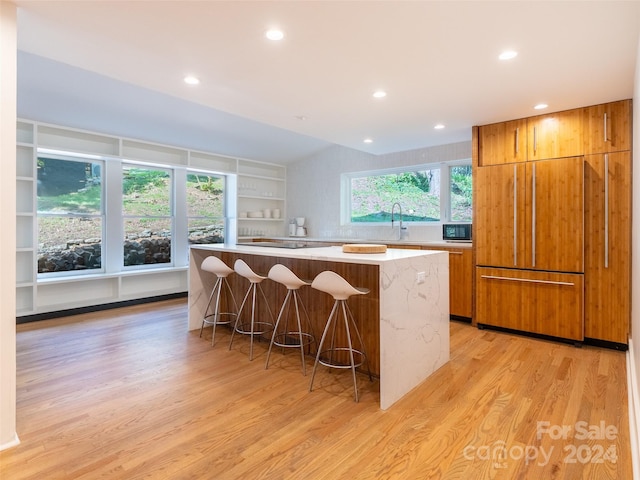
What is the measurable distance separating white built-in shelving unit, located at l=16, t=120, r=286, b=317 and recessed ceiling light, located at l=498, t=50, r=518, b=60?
4818 mm

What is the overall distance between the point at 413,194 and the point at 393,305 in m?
3.69

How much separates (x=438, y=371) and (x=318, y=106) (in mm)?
2783

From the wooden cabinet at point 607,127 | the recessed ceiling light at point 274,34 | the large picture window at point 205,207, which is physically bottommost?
the large picture window at point 205,207

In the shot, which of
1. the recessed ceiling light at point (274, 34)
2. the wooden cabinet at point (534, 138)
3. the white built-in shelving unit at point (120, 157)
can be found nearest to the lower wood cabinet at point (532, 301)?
the wooden cabinet at point (534, 138)

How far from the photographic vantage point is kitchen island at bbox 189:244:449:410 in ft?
7.95

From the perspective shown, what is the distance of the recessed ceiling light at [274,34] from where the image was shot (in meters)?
2.26

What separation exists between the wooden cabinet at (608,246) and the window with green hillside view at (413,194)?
1.78 metres

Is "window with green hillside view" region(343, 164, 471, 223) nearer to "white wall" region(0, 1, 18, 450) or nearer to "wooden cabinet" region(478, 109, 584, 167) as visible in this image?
"wooden cabinet" region(478, 109, 584, 167)

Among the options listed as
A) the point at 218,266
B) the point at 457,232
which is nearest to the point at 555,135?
the point at 457,232

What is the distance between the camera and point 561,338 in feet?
12.0

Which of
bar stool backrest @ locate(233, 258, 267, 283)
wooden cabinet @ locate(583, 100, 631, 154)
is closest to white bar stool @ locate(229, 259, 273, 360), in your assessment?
bar stool backrest @ locate(233, 258, 267, 283)

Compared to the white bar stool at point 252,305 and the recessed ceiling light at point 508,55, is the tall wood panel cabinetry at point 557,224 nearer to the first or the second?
the recessed ceiling light at point 508,55

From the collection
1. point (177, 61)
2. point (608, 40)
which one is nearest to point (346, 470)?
point (177, 61)

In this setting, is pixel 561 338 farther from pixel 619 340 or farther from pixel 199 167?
pixel 199 167
